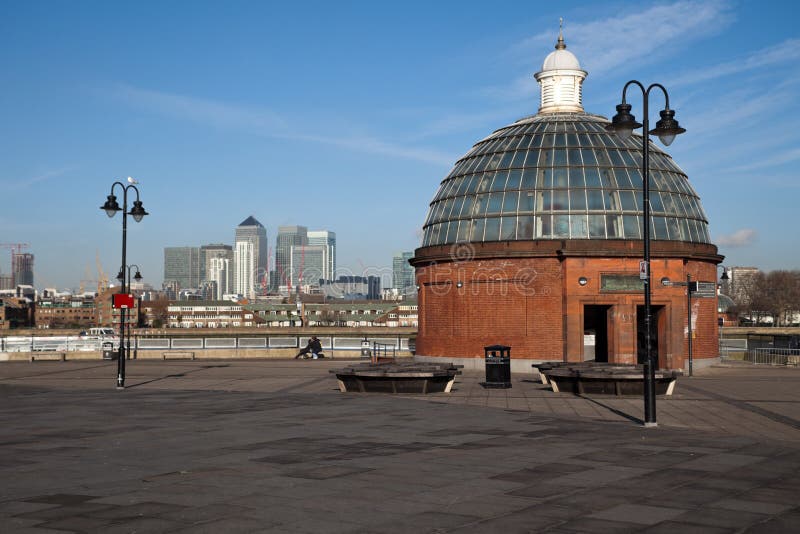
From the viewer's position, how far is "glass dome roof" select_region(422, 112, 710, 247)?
4322 cm

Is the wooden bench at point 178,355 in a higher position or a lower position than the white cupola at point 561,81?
lower

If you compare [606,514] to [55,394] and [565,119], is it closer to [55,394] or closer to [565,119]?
[55,394]

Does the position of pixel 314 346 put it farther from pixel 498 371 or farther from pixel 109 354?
pixel 498 371

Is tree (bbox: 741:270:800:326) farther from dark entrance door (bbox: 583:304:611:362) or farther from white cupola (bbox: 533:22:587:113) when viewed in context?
dark entrance door (bbox: 583:304:611:362)

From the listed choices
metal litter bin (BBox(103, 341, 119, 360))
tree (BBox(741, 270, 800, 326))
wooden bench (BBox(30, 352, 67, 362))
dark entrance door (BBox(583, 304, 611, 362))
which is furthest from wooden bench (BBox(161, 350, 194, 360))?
tree (BBox(741, 270, 800, 326))

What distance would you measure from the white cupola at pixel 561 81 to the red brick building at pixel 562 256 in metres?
3.42

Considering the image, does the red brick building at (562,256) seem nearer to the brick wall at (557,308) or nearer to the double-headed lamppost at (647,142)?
the brick wall at (557,308)

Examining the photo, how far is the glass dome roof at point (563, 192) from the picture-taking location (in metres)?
43.2

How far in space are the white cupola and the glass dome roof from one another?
240cm

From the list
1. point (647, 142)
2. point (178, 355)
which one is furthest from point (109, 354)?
point (647, 142)

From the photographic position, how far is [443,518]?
36.0 ft

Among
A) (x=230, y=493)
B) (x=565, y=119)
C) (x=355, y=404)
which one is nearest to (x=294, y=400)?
(x=355, y=404)

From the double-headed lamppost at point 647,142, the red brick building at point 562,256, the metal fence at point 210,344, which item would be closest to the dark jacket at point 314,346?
the metal fence at point 210,344

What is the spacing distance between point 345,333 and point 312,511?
116 meters
